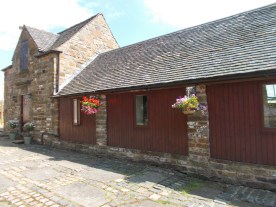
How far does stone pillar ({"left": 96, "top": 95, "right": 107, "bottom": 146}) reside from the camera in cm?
966

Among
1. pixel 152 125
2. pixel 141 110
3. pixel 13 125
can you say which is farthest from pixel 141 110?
pixel 13 125

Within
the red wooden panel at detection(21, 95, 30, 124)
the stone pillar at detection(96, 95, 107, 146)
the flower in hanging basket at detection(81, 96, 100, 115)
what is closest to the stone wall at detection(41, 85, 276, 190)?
the stone pillar at detection(96, 95, 107, 146)

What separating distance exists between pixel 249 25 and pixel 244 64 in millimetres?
3046

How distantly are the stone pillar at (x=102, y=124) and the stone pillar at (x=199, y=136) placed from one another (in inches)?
157

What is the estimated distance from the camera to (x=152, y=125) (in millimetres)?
8031

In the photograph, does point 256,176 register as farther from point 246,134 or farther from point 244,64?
point 244,64

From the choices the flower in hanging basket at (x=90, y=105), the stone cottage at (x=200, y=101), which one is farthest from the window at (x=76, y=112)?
the flower in hanging basket at (x=90, y=105)

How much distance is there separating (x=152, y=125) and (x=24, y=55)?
12173mm

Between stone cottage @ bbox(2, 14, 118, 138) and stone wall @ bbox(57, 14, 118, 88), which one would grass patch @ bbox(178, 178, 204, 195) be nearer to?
stone cottage @ bbox(2, 14, 118, 138)

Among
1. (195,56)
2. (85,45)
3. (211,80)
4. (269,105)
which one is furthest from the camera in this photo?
(85,45)

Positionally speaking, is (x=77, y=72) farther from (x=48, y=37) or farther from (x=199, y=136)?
(x=199, y=136)

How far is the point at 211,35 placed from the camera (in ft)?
30.7

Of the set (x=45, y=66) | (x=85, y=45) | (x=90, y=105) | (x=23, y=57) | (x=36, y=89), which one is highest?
(x=85, y=45)

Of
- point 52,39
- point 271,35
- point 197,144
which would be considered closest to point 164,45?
point 271,35
